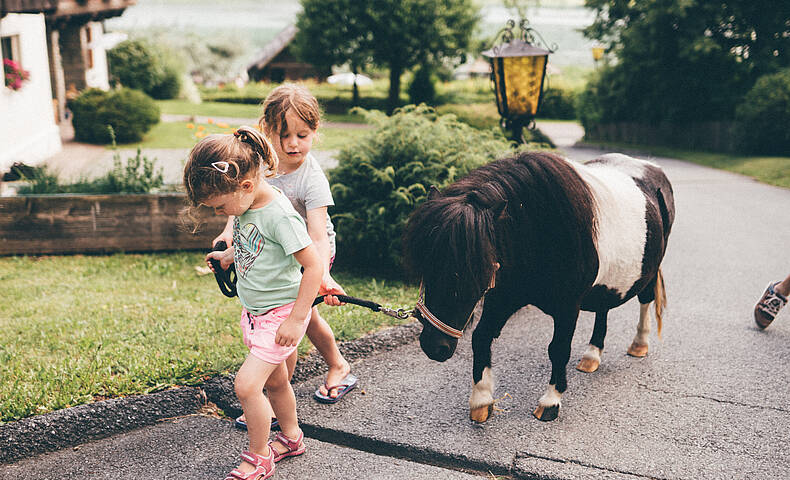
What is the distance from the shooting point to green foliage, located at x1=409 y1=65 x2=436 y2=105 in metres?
32.9

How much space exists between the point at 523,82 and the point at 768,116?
1460 centimetres

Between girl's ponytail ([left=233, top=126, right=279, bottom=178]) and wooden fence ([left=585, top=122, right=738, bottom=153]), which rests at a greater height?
girl's ponytail ([left=233, top=126, right=279, bottom=178])

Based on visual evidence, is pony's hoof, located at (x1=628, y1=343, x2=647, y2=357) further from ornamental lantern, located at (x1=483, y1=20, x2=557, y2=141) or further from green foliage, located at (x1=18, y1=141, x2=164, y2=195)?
green foliage, located at (x1=18, y1=141, x2=164, y2=195)

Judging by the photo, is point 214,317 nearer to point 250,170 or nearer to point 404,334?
point 404,334

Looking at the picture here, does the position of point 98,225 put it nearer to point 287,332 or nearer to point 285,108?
point 285,108

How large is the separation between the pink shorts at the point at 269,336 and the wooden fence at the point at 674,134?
64.0 ft

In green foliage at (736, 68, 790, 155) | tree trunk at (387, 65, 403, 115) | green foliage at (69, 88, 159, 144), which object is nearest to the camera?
green foliage at (69, 88, 159, 144)

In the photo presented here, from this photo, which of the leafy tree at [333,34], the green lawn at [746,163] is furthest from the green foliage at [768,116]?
the leafy tree at [333,34]

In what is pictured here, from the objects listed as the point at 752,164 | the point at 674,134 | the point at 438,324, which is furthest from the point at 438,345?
the point at 674,134

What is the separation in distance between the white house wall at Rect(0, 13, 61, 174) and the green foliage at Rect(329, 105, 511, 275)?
7.60 metres

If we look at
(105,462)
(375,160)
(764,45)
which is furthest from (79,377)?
(764,45)

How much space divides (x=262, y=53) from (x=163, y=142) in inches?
1043

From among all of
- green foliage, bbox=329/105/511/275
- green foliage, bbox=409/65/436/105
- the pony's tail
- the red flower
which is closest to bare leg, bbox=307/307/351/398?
green foliage, bbox=329/105/511/275

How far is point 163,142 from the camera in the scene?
1579cm
